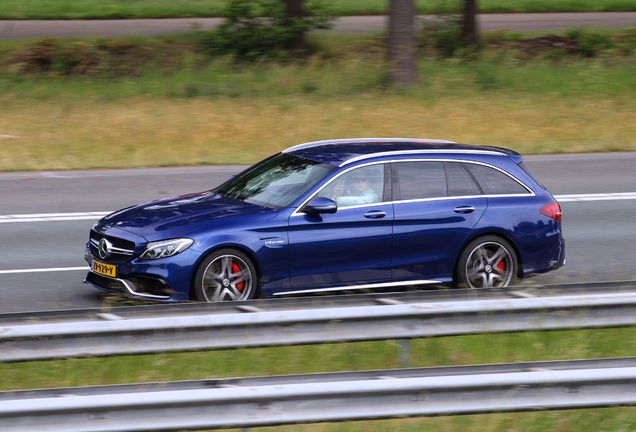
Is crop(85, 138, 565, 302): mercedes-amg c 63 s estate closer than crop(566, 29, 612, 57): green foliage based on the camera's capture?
Yes

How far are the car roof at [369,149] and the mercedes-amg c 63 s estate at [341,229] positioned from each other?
0.01 m

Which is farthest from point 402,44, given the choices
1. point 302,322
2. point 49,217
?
point 302,322

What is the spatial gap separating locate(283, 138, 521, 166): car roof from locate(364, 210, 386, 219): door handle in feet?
1.91

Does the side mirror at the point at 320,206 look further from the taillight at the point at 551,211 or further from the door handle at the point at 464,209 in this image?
the taillight at the point at 551,211

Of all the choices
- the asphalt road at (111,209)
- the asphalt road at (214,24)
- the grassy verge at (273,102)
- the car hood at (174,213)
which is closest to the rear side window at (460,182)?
the asphalt road at (111,209)

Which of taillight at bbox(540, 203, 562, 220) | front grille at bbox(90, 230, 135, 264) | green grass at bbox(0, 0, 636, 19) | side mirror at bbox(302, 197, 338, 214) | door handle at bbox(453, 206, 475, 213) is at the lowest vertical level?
front grille at bbox(90, 230, 135, 264)

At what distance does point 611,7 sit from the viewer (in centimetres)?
3475

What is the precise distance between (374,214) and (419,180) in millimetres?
709

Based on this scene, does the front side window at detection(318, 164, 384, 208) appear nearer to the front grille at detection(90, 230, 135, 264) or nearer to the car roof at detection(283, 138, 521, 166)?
the car roof at detection(283, 138, 521, 166)

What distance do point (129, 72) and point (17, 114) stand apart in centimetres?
506

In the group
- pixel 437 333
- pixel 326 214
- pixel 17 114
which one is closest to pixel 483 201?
pixel 326 214

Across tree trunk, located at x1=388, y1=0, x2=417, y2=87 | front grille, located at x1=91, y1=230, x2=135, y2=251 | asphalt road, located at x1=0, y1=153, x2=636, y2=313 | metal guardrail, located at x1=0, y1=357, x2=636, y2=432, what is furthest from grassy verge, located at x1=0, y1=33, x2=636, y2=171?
metal guardrail, located at x1=0, y1=357, x2=636, y2=432

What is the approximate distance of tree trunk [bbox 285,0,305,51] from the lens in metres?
26.7

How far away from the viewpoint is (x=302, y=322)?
5.19m
